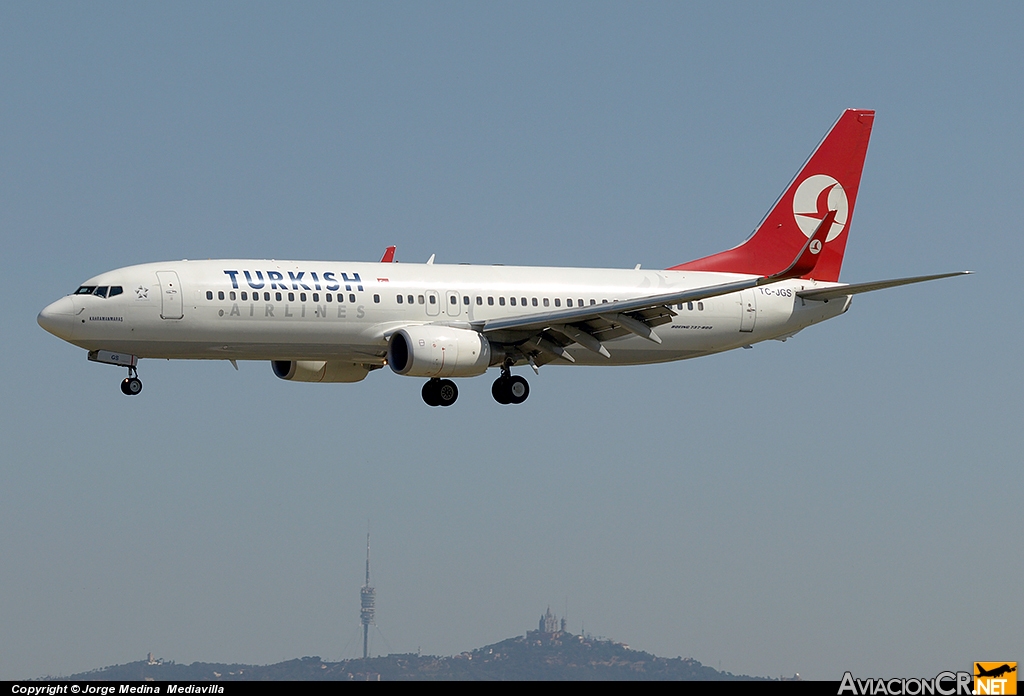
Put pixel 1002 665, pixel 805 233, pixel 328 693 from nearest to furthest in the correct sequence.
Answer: pixel 328 693 → pixel 1002 665 → pixel 805 233

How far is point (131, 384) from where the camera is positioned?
49844 mm

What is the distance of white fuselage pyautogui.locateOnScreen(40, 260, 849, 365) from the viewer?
4862cm

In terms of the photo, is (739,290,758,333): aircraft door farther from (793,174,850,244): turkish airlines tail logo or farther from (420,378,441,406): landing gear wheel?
(420,378,441,406): landing gear wheel

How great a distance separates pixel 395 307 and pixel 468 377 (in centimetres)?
334

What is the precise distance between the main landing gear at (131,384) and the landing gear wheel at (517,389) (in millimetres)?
12606

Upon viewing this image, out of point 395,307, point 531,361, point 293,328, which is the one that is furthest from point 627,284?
point 293,328

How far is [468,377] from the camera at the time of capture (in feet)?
168

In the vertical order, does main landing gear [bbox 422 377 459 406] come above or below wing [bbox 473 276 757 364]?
below

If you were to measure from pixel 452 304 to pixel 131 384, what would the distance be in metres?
10.8

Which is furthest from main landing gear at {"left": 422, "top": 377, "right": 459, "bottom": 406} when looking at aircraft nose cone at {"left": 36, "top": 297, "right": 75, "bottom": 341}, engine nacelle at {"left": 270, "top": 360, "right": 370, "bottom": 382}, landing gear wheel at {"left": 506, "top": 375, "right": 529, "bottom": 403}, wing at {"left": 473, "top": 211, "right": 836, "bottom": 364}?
aircraft nose cone at {"left": 36, "top": 297, "right": 75, "bottom": 341}

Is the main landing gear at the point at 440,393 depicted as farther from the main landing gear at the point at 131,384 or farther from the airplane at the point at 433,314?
the main landing gear at the point at 131,384

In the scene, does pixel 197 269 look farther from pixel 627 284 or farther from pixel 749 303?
pixel 749 303

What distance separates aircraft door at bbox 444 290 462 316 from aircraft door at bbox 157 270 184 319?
8.92 metres

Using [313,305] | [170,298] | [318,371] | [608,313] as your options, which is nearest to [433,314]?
[313,305]
